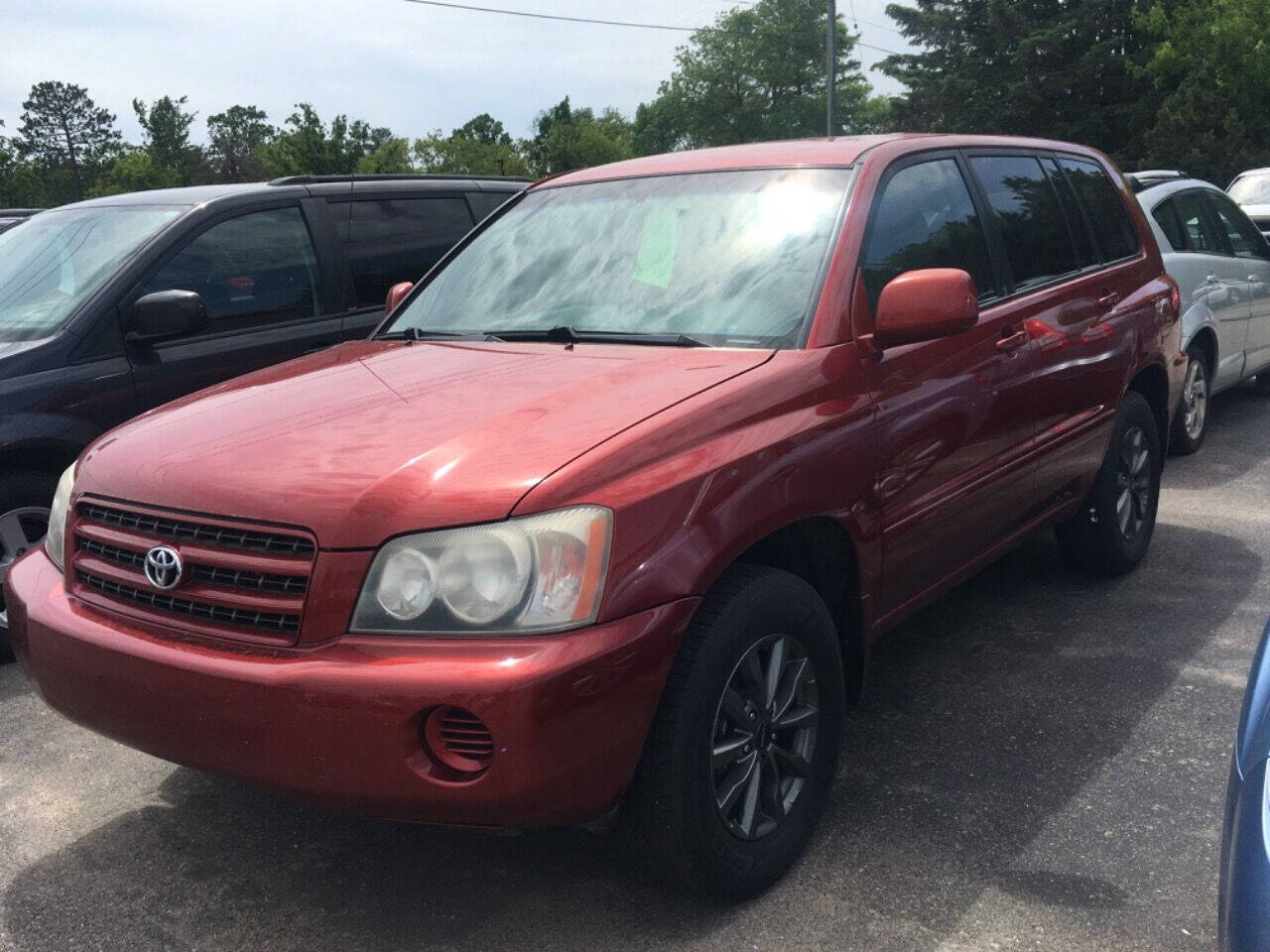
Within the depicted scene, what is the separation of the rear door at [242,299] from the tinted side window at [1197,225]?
17.2 feet

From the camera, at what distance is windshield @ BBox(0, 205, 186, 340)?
500 centimetres

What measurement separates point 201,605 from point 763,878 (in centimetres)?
138

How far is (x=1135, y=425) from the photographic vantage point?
5031 millimetres

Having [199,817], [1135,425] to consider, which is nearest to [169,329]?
[199,817]

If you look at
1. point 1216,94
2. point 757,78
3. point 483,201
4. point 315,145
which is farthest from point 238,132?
point 483,201

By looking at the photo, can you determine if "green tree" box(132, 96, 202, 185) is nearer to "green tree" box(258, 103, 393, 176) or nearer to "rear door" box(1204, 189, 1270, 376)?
"green tree" box(258, 103, 393, 176)

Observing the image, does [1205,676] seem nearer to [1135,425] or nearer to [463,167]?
[1135,425]

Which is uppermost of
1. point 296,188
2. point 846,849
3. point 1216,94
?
point 1216,94

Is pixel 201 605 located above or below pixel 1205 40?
below

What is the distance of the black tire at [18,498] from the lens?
15.0ft

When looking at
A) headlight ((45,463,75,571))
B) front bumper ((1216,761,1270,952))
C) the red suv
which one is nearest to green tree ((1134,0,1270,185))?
the red suv

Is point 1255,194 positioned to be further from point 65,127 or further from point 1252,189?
point 65,127

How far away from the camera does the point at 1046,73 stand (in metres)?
45.5

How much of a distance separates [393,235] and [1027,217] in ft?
10.3
